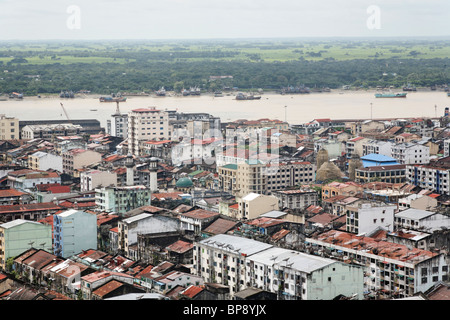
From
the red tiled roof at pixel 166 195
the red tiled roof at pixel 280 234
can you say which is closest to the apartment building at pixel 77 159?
the red tiled roof at pixel 166 195

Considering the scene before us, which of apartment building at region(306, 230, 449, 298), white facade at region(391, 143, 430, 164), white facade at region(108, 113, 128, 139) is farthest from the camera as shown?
white facade at region(108, 113, 128, 139)

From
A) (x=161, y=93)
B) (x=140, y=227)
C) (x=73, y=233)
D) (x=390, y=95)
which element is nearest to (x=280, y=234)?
(x=140, y=227)

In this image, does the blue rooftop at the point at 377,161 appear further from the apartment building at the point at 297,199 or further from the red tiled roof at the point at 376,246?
the red tiled roof at the point at 376,246

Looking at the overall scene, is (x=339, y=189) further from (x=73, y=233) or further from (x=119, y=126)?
(x=119, y=126)

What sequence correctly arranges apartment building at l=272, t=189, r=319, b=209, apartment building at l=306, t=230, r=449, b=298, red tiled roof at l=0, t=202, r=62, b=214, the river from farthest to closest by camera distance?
1. the river
2. apartment building at l=272, t=189, r=319, b=209
3. red tiled roof at l=0, t=202, r=62, b=214
4. apartment building at l=306, t=230, r=449, b=298

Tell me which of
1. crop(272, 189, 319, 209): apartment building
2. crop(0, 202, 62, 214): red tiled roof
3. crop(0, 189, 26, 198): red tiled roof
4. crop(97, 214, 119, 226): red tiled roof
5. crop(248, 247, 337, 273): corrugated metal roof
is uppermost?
crop(248, 247, 337, 273): corrugated metal roof

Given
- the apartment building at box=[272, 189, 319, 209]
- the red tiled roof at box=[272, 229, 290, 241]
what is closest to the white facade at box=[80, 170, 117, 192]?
the apartment building at box=[272, 189, 319, 209]

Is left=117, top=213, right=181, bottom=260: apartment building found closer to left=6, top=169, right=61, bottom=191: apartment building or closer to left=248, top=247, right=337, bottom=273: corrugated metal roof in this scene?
left=248, top=247, right=337, bottom=273: corrugated metal roof
